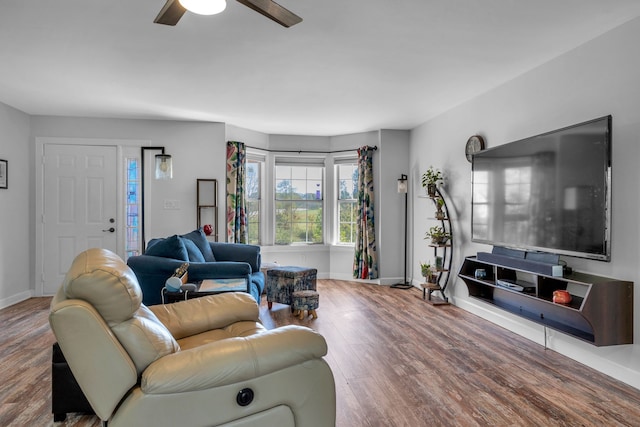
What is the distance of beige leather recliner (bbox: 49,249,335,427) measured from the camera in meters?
1.35

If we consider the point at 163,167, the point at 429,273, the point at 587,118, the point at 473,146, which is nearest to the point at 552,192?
the point at 587,118

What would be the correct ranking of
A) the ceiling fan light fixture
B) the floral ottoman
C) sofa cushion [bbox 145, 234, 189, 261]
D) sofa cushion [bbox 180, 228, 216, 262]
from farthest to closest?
the floral ottoman → sofa cushion [bbox 180, 228, 216, 262] → sofa cushion [bbox 145, 234, 189, 261] → the ceiling fan light fixture

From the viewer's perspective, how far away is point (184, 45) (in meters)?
3.14

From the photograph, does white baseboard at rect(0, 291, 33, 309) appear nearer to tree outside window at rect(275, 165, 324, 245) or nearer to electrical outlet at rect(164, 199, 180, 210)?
electrical outlet at rect(164, 199, 180, 210)

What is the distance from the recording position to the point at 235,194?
5906 millimetres

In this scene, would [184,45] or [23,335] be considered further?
[23,335]

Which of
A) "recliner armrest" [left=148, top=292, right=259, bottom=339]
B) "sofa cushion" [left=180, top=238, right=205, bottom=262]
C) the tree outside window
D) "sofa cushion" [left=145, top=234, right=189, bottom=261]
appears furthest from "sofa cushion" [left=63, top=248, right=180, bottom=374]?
the tree outside window

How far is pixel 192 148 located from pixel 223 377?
476cm

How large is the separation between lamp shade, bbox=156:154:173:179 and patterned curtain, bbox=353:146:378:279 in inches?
115

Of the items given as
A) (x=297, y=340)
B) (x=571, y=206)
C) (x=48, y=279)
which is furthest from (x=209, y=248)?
(x=571, y=206)

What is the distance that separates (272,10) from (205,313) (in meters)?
1.70

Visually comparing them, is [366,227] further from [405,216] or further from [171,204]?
[171,204]

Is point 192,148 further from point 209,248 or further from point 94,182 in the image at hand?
point 209,248

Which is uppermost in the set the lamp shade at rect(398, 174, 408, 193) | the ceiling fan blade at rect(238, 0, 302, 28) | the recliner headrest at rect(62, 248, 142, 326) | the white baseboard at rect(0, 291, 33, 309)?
the ceiling fan blade at rect(238, 0, 302, 28)
